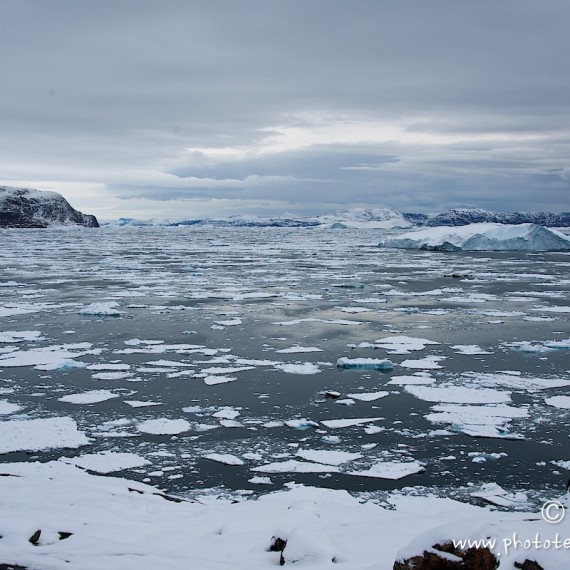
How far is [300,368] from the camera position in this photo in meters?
7.63

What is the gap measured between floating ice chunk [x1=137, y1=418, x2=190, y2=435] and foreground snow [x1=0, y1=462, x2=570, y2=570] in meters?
0.96

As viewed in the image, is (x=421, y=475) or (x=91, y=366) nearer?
(x=421, y=475)

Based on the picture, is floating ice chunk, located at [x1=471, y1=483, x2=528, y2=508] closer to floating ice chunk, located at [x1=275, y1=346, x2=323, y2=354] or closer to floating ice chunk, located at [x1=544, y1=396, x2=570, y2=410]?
floating ice chunk, located at [x1=544, y1=396, x2=570, y2=410]

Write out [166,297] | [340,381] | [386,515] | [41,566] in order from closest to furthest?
1. [41,566]
2. [386,515]
3. [340,381]
4. [166,297]

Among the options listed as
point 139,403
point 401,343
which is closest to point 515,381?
point 401,343

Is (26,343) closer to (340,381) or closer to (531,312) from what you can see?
(340,381)

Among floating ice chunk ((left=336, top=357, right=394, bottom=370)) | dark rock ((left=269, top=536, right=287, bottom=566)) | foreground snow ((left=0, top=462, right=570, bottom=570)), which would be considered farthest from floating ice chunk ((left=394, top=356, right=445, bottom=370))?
dark rock ((left=269, top=536, right=287, bottom=566))

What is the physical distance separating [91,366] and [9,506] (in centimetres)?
419

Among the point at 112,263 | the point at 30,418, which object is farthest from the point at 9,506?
the point at 112,263

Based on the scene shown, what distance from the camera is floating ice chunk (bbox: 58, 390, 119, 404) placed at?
6262 mm

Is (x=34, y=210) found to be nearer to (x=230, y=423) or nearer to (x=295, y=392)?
(x=295, y=392)

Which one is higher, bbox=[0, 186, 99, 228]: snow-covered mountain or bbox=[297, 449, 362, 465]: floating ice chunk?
bbox=[0, 186, 99, 228]: snow-covered mountain

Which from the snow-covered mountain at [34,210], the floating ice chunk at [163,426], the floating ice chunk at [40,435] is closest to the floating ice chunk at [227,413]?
the floating ice chunk at [163,426]

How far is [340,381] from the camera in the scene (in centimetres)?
707
